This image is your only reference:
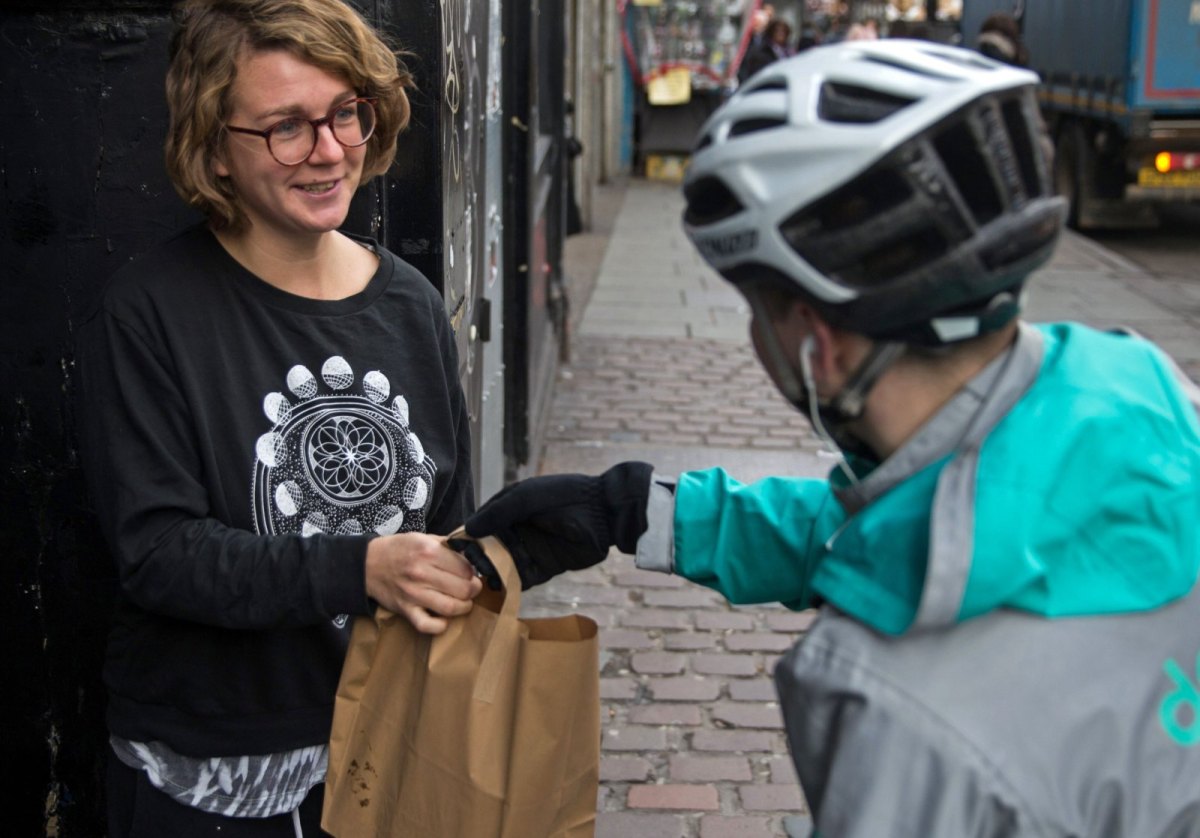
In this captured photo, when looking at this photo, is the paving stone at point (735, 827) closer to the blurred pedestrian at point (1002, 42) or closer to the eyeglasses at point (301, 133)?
the eyeglasses at point (301, 133)

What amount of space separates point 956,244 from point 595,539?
75cm

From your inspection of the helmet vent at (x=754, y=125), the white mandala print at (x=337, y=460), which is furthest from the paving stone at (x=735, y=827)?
the helmet vent at (x=754, y=125)

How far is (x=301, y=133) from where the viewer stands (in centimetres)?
201

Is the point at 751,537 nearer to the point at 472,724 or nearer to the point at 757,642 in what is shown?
the point at 472,724

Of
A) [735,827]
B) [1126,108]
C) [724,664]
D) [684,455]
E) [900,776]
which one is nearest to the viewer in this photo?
[900,776]

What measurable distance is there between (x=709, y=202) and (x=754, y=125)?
0.32 feet

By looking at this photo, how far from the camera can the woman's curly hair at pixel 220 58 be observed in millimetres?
1950

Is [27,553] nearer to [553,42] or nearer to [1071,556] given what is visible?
[1071,556]

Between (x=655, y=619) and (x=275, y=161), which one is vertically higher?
(x=275, y=161)

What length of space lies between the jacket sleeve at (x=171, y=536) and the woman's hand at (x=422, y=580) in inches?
1.1

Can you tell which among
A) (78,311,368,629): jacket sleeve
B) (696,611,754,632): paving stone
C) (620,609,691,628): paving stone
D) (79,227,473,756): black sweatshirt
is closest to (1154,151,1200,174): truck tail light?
(696,611,754,632): paving stone

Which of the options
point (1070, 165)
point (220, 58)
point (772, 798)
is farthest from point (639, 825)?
point (1070, 165)

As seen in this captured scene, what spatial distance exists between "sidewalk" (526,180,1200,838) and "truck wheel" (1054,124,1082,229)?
131cm

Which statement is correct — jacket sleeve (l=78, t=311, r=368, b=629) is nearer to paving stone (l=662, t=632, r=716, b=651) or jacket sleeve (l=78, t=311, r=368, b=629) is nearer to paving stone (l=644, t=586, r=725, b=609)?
paving stone (l=662, t=632, r=716, b=651)
